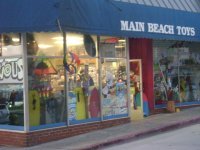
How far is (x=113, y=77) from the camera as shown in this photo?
55.1 feet

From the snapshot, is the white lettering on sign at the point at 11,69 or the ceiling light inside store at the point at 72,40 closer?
the white lettering on sign at the point at 11,69

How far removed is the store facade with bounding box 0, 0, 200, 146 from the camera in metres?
13.8

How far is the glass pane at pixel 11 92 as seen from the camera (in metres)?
14.0

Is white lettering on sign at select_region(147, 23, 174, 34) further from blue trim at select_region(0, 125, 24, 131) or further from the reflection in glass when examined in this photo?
blue trim at select_region(0, 125, 24, 131)

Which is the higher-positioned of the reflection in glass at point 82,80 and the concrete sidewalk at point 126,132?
the reflection in glass at point 82,80

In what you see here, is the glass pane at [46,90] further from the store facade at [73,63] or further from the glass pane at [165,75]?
the glass pane at [165,75]

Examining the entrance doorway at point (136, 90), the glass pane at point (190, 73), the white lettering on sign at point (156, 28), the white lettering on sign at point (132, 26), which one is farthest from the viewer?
the glass pane at point (190, 73)

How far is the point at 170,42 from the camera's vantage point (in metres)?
20.0

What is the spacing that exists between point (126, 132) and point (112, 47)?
3057 millimetres

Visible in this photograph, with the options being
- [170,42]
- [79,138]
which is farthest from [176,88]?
[79,138]

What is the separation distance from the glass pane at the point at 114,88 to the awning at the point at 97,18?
4.66 feet

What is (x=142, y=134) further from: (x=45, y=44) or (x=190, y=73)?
(x=190, y=73)

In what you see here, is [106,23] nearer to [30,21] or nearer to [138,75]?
[30,21]

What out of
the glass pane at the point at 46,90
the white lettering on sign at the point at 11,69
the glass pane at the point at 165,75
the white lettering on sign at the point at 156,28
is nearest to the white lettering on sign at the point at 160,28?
the white lettering on sign at the point at 156,28
